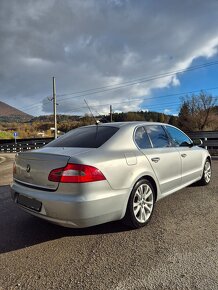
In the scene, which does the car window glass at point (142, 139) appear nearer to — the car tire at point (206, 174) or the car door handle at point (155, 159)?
the car door handle at point (155, 159)

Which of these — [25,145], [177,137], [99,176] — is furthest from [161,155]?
[25,145]

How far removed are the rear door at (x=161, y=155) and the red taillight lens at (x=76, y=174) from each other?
42.7 inches

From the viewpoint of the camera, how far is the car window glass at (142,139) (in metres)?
3.91

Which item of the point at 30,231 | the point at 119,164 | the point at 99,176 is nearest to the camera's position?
the point at 99,176

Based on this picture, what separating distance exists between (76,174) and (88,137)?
1.01 m

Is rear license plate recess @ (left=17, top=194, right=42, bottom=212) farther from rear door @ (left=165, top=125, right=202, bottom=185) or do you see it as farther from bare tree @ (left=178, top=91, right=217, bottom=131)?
bare tree @ (left=178, top=91, right=217, bottom=131)

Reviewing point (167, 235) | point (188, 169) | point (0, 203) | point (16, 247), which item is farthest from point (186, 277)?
point (0, 203)

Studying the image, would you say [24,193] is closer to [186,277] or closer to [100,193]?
[100,193]

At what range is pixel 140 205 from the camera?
3664 mm

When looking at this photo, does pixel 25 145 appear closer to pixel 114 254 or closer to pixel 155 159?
pixel 155 159

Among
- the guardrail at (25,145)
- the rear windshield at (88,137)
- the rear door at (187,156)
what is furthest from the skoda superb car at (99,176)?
the guardrail at (25,145)

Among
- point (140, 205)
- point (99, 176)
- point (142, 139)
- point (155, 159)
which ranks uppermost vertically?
point (142, 139)

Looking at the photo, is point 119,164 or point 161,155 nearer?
point 119,164

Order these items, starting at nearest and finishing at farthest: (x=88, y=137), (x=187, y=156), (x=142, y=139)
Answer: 1. (x=88, y=137)
2. (x=142, y=139)
3. (x=187, y=156)
